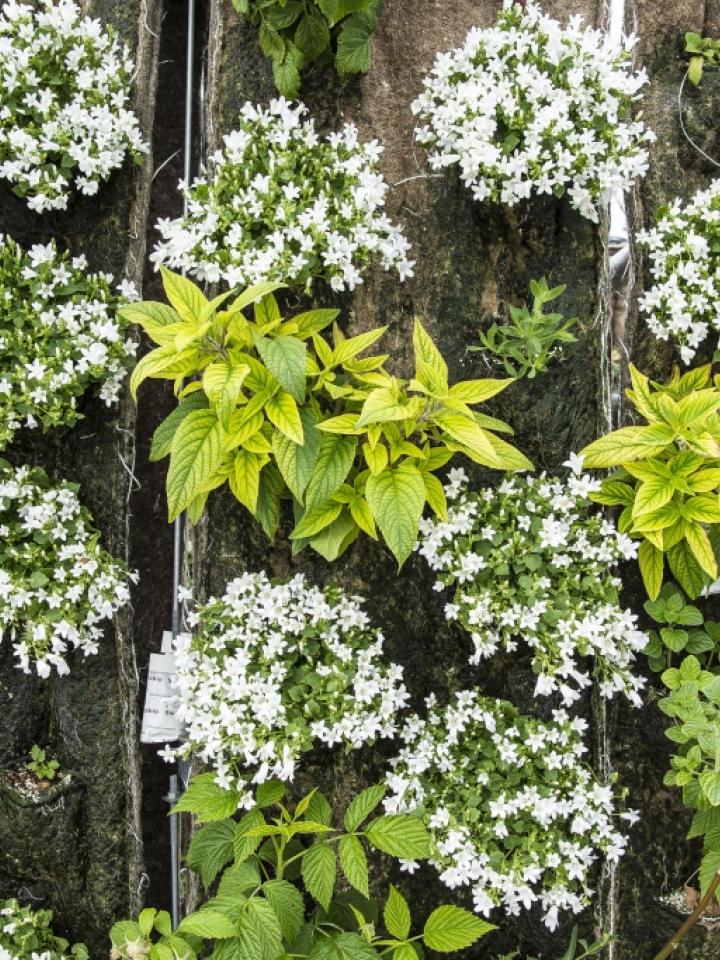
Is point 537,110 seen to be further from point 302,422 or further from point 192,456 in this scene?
point 192,456

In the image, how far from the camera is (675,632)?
3.10 m

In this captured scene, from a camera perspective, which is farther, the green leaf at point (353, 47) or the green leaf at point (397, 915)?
the green leaf at point (353, 47)

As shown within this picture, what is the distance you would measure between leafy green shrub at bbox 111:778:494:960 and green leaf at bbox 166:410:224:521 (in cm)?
114

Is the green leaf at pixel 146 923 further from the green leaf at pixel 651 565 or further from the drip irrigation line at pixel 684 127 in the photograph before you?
the drip irrigation line at pixel 684 127

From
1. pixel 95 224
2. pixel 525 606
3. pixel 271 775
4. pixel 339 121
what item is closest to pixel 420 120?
pixel 339 121

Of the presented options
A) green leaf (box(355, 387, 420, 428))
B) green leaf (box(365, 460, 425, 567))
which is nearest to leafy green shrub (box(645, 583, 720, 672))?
green leaf (box(365, 460, 425, 567))

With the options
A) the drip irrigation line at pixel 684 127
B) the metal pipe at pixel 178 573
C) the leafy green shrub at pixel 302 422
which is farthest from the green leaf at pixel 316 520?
the drip irrigation line at pixel 684 127

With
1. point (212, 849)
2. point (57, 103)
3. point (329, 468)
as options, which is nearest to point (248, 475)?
point (329, 468)

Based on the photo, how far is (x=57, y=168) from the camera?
9.82ft

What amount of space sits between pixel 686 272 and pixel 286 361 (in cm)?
163

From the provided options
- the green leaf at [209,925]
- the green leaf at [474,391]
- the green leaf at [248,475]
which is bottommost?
the green leaf at [209,925]

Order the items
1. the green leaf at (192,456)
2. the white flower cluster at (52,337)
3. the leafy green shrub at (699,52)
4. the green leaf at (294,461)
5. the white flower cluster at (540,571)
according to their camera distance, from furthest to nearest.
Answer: the leafy green shrub at (699,52)
the white flower cluster at (52,337)
the white flower cluster at (540,571)
the green leaf at (294,461)
the green leaf at (192,456)

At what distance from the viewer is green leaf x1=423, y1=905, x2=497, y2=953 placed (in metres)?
2.67

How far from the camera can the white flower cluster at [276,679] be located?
2709mm
